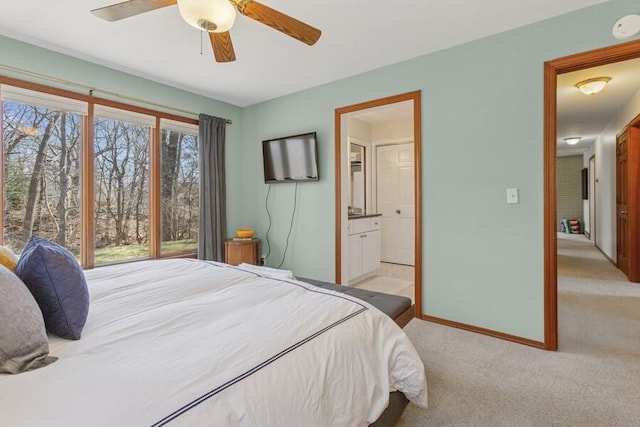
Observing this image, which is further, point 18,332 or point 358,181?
point 358,181

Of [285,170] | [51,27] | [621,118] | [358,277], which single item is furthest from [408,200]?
Result: [51,27]

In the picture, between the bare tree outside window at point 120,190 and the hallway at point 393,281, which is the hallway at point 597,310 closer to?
the hallway at point 393,281

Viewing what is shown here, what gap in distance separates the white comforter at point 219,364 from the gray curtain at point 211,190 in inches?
87.2

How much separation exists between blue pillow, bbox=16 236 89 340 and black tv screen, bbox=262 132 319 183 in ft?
9.10

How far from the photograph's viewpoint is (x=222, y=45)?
2.02 metres

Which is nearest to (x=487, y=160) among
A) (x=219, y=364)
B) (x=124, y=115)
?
(x=219, y=364)

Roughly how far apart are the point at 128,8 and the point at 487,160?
2.73 meters

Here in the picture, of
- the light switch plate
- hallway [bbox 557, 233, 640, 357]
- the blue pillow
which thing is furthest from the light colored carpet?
the blue pillow

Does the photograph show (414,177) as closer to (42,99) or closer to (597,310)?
(597,310)

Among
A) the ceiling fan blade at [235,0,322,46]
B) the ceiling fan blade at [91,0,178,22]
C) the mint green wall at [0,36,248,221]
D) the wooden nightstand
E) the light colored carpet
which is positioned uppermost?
the mint green wall at [0,36,248,221]

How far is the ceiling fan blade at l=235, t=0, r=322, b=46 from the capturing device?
168 cm

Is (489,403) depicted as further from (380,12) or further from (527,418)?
(380,12)

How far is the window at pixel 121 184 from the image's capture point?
125 inches

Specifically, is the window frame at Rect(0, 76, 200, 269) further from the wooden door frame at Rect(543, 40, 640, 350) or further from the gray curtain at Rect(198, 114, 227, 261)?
the wooden door frame at Rect(543, 40, 640, 350)
